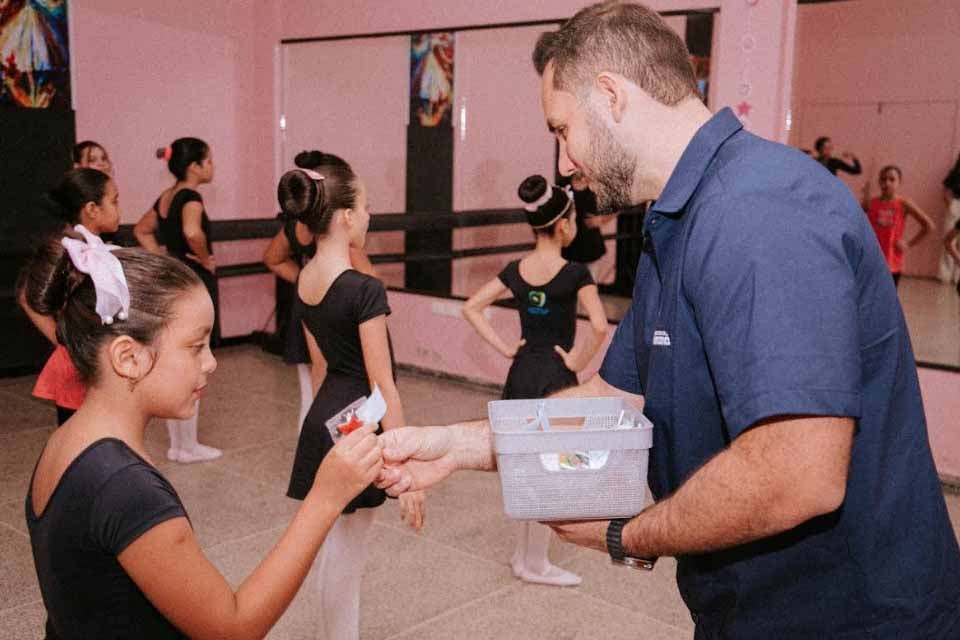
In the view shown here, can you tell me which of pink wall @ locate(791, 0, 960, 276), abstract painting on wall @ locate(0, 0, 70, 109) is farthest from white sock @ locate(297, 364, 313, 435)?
pink wall @ locate(791, 0, 960, 276)

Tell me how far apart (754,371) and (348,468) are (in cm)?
76

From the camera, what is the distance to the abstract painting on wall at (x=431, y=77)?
7.36 m

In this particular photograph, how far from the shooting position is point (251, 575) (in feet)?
4.92

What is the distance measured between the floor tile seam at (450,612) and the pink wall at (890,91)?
11.0 metres

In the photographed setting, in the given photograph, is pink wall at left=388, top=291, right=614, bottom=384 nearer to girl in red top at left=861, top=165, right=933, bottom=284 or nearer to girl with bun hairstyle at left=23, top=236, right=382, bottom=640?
girl in red top at left=861, top=165, right=933, bottom=284

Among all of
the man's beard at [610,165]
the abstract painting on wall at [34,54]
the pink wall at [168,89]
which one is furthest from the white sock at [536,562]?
the abstract painting on wall at [34,54]

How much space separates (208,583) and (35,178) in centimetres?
639

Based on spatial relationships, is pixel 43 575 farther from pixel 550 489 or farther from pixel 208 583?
pixel 550 489

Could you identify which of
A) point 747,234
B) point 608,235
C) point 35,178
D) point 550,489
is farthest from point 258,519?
point 608,235

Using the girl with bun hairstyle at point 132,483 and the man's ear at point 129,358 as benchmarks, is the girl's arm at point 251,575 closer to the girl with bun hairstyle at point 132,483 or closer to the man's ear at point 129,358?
the girl with bun hairstyle at point 132,483

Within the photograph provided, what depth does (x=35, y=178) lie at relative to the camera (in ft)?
22.5

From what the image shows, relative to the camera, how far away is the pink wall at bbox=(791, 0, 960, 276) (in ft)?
40.5

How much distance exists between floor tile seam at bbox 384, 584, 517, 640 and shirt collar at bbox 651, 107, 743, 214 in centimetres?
231

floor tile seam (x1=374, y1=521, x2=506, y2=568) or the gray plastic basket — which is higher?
the gray plastic basket
